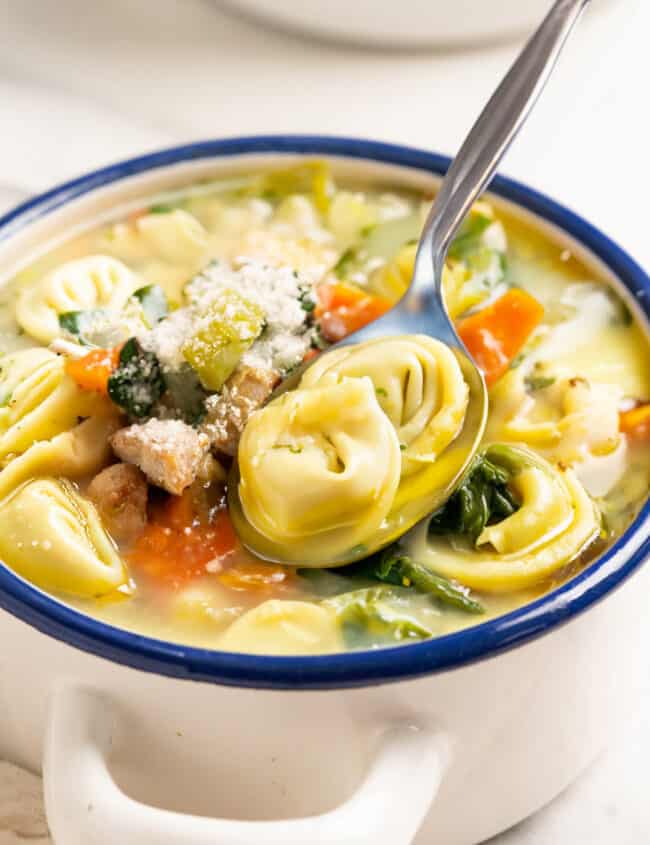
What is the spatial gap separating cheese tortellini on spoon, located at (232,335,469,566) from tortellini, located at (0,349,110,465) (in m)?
0.35

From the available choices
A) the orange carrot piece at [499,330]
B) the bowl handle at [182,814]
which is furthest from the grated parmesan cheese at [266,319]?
the bowl handle at [182,814]

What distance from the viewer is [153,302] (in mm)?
2604

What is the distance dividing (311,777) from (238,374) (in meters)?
0.73

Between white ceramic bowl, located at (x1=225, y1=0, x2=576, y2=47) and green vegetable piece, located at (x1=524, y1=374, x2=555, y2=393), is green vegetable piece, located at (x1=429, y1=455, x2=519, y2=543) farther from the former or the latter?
white ceramic bowl, located at (x1=225, y1=0, x2=576, y2=47)

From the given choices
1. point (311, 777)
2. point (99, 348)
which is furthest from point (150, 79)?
point (311, 777)

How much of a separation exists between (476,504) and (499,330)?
51 cm

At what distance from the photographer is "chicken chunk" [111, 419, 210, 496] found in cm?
209

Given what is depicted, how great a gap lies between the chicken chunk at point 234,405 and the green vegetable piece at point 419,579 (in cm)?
35

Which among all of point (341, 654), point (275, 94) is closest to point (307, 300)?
point (341, 654)

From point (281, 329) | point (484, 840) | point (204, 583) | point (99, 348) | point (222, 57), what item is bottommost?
point (484, 840)

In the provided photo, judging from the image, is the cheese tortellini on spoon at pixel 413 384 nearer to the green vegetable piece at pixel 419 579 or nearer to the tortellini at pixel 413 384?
the tortellini at pixel 413 384

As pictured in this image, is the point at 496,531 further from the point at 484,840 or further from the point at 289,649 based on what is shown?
the point at 484,840

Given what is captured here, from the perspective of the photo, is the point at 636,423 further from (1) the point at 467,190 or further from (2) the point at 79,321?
(2) the point at 79,321

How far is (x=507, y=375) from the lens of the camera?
2.50 metres
